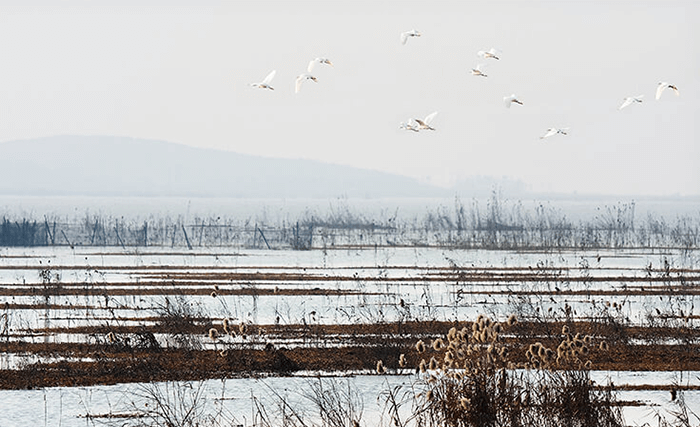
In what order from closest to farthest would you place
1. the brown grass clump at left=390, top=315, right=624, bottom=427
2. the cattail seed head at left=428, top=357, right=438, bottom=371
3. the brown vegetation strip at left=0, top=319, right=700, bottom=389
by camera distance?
Result: 1. the brown grass clump at left=390, top=315, right=624, bottom=427
2. the cattail seed head at left=428, top=357, right=438, bottom=371
3. the brown vegetation strip at left=0, top=319, right=700, bottom=389

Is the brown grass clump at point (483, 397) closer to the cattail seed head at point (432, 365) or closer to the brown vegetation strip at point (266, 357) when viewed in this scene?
the cattail seed head at point (432, 365)

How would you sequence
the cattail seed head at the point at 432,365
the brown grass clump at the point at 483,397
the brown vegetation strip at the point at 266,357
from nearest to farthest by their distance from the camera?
the brown grass clump at the point at 483,397, the cattail seed head at the point at 432,365, the brown vegetation strip at the point at 266,357

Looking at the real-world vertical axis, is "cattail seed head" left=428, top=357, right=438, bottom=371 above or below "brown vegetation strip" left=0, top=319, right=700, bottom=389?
above

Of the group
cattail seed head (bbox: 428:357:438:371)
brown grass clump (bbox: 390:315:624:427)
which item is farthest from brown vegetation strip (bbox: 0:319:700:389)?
cattail seed head (bbox: 428:357:438:371)

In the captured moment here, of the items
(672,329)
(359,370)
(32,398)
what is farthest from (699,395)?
(32,398)

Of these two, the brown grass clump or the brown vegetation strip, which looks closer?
the brown grass clump

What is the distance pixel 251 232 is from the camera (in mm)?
86938

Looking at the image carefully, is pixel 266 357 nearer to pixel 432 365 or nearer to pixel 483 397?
pixel 432 365

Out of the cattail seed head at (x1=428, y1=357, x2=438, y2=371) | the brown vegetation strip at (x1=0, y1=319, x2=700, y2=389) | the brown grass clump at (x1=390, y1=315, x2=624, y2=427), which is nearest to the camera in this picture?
the brown grass clump at (x1=390, y1=315, x2=624, y2=427)

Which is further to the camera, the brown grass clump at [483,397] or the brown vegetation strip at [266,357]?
the brown vegetation strip at [266,357]

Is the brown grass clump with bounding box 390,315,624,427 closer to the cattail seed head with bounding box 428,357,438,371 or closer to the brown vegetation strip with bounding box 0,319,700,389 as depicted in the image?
the cattail seed head with bounding box 428,357,438,371

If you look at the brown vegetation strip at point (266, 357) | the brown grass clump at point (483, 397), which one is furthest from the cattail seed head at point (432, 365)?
the brown vegetation strip at point (266, 357)

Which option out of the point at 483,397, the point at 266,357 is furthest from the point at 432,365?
the point at 266,357

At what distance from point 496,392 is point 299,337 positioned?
11.4 m
